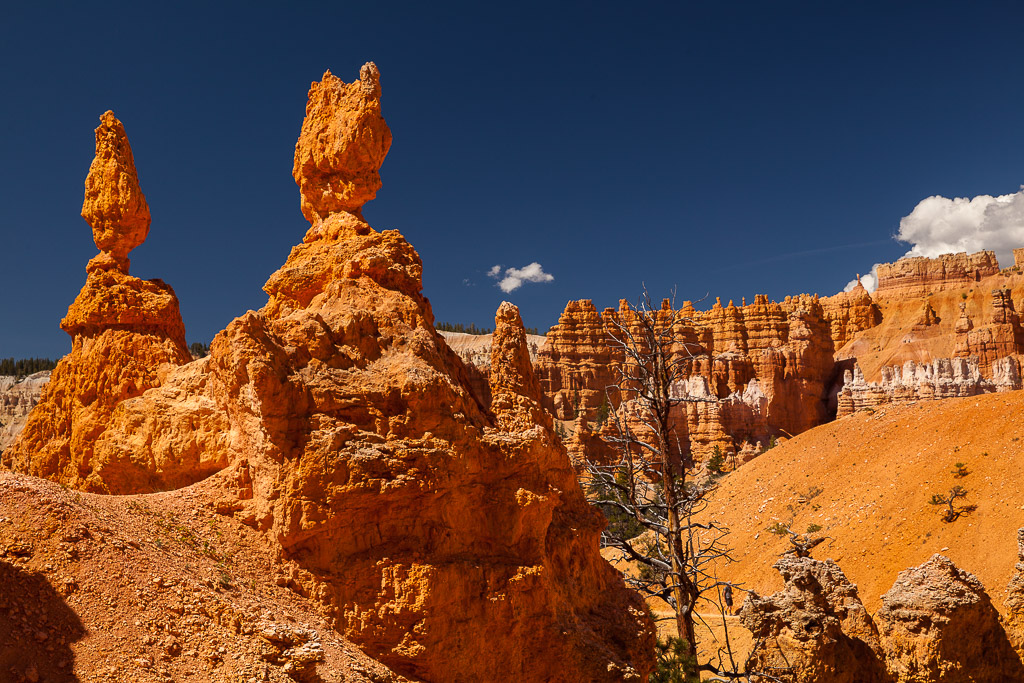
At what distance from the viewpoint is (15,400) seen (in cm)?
9044

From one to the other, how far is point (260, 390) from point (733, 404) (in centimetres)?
6331

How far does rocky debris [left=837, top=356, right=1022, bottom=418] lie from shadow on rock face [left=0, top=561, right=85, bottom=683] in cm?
5999

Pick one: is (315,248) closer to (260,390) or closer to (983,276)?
(260,390)

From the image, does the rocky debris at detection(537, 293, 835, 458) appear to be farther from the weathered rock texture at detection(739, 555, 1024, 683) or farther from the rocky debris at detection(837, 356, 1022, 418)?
the weathered rock texture at detection(739, 555, 1024, 683)

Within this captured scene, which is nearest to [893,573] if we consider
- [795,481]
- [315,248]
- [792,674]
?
[795,481]

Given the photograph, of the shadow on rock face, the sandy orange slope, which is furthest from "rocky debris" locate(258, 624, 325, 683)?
the sandy orange slope

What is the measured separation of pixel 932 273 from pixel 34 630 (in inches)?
4743

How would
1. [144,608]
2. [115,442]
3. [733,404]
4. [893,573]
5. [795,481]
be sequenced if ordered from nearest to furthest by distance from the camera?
[144,608]
[115,442]
[893,573]
[795,481]
[733,404]

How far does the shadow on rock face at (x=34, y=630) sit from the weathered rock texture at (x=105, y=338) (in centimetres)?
608

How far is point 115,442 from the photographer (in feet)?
33.4

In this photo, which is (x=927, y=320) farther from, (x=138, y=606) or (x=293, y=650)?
(x=138, y=606)

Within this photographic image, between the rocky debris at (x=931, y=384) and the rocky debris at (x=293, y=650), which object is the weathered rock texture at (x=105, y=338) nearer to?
the rocky debris at (x=293, y=650)

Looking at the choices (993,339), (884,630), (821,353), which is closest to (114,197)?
(884,630)

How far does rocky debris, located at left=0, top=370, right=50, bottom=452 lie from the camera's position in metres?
72.4
